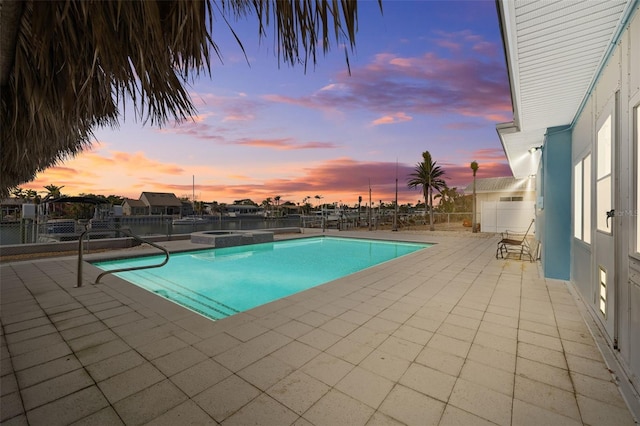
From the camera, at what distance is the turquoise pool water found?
→ 5.34 metres

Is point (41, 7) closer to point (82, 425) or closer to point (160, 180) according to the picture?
point (82, 425)

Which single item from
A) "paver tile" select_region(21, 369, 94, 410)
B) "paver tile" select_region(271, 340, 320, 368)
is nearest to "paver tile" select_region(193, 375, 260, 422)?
"paver tile" select_region(271, 340, 320, 368)

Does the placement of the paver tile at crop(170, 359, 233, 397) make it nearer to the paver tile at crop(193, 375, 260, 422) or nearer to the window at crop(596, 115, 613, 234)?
the paver tile at crop(193, 375, 260, 422)

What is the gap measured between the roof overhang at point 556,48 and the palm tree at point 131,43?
188 cm

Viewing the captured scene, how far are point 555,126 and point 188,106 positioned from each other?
6.40 meters

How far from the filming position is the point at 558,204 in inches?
206

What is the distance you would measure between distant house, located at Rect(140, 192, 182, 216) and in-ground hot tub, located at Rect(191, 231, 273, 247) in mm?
43427

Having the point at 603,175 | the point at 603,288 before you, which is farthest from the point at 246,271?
the point at 603,175

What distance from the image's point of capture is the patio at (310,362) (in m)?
1.72

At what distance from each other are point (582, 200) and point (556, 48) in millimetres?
2616

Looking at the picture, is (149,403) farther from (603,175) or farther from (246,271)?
(246,271)

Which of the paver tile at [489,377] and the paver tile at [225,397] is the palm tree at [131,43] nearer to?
the paver tile at [225,397]

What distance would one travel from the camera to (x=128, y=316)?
3316mm

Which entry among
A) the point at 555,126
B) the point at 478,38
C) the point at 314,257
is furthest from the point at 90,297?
the point at 478,38
